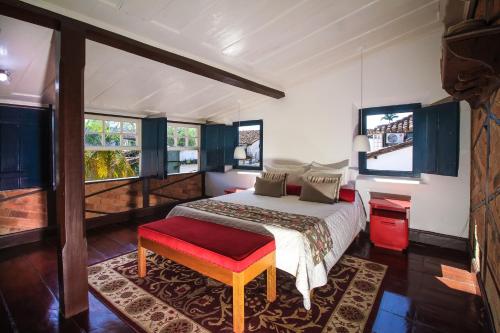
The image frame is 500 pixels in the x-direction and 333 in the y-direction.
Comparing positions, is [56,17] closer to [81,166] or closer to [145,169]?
[81,166]

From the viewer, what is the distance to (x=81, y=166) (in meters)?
2.09

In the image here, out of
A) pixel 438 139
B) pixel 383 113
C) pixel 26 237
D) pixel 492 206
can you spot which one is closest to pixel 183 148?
pixel 26 237

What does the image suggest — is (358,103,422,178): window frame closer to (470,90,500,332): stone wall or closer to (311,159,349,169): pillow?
(311,159,349,169): pillow

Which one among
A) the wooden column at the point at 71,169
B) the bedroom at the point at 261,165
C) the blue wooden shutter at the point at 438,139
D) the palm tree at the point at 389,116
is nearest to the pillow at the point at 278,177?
the bedroom at the point at 261,165

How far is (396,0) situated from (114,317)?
3.88 metres

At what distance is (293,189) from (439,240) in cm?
205

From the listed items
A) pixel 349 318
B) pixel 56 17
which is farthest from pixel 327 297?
pixel 56 17

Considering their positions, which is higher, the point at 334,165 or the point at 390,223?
the point at 334,165

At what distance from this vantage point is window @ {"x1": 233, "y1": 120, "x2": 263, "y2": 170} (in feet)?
17.8

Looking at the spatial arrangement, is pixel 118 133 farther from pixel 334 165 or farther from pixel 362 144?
pixel 362 144

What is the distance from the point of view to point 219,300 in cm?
229

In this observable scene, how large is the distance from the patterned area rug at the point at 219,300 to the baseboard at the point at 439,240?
1137mm

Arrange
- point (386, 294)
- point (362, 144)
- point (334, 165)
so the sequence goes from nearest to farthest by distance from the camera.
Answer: point (386, 294) < point (362, 144) < point (334, 165)

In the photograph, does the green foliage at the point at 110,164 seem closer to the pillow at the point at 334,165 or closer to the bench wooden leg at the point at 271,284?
the pillow at the point at 334,165
